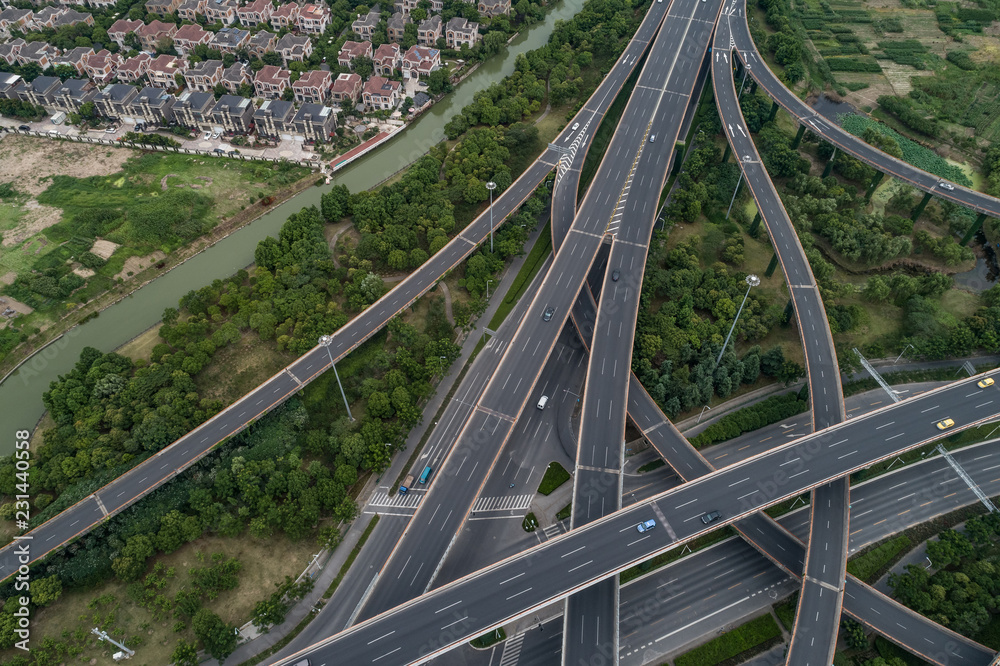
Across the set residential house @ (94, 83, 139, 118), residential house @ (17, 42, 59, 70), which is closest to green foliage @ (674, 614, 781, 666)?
residential house @ (94, 83, 139, 118)

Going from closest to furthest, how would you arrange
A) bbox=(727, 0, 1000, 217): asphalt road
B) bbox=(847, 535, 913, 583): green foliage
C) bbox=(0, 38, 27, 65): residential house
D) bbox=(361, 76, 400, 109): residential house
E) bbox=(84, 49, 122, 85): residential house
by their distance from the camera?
bbox=(847, 535, 913, 583): green foliage
bbox=(727, 0, 1000, 217): asphalt road
bbox=(361, 76, 400, 109): residential house
bbox=(84, 49, 122, 85): residential house
bbox=(0, 38, 27, 65): residential house

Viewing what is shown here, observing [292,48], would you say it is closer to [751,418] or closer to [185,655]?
[185,655]

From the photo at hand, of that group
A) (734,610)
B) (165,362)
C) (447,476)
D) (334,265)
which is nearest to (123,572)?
(165,362)

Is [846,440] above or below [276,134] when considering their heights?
below

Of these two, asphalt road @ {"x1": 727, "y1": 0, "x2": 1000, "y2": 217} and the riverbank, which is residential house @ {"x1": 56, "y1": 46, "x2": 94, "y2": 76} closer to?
the riverbank

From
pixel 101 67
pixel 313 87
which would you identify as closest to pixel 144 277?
pixel 313 87

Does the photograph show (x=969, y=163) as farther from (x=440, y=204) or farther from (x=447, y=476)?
(x=447, y=476)
